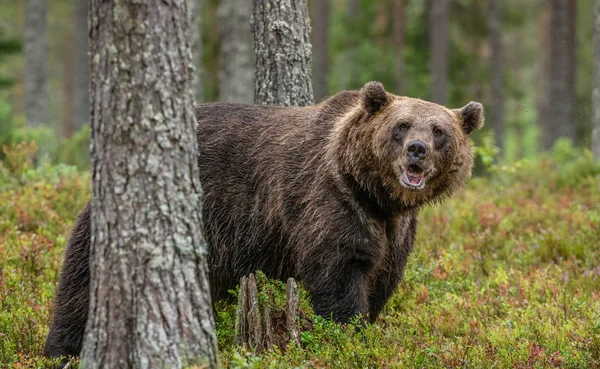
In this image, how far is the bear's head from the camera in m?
5.88

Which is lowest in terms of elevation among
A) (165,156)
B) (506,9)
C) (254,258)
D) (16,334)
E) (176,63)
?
(16,334)

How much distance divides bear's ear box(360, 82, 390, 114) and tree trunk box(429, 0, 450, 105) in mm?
13637

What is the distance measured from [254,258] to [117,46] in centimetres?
290

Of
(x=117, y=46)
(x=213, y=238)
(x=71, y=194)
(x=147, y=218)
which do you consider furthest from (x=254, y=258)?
(x=71, y=194)

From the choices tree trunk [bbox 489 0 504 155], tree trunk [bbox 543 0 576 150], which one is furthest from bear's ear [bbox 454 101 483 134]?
tree trunk [bbox 543 0 576 150]

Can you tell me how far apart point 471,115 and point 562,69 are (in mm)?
18145

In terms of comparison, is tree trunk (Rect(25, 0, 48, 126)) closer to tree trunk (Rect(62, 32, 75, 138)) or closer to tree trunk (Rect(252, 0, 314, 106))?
tree trunk (Rect(252, 0, 314, 106))

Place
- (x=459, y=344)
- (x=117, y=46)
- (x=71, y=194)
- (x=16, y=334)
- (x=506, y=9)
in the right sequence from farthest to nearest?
(x=506, y=9)
(x=71, y=194)
(x=16, y=334)
(x=459, y=344)
(x=117, y=46)

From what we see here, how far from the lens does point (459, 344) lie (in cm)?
558

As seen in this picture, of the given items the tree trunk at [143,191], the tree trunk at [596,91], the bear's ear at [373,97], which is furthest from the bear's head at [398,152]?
the tree trunk at [596,91]

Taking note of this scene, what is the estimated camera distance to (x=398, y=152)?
19.4 feet

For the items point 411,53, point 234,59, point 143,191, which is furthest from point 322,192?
point 411,53

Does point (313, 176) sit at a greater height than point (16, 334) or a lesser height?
greater

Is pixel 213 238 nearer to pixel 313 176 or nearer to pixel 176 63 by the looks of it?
pixel 313 176
